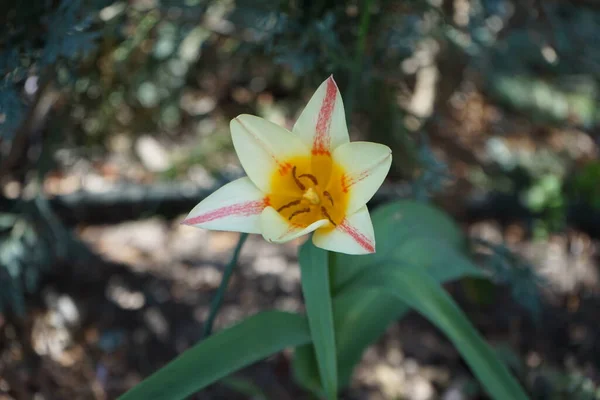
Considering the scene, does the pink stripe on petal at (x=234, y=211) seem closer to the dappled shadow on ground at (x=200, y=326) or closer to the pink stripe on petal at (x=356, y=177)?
the pink stripe on petal at (x=356, y=177)

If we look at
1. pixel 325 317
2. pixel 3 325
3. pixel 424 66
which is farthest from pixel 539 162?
pixel 3 325

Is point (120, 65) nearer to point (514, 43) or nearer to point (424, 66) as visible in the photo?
point (424, 66)

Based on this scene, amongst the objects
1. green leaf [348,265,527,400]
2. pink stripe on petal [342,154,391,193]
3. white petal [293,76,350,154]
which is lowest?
green leaf [348,265,527,400]

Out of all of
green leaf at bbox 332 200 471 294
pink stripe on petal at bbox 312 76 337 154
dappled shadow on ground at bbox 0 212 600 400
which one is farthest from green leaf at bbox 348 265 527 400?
dappled shadow on ground at bbox 0 212 600 400

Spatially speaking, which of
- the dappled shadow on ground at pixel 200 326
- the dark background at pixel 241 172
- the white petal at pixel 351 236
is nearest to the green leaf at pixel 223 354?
the white petal at pixel 351 236

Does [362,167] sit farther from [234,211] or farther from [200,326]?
[200,326]

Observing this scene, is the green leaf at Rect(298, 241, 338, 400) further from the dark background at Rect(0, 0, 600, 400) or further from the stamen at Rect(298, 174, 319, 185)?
the dark background at Rect(0, 0, 600, 400)
